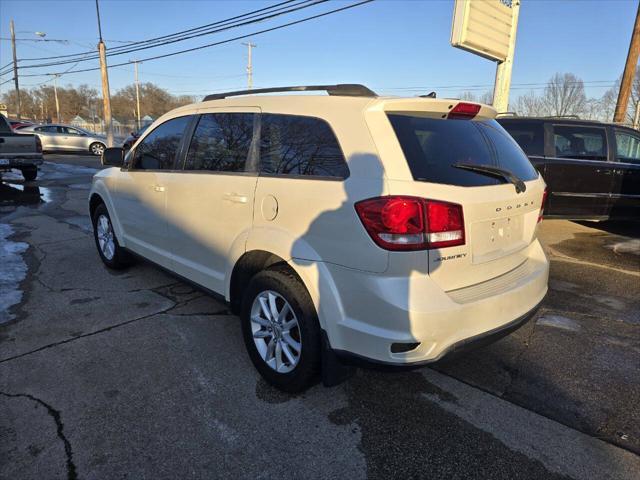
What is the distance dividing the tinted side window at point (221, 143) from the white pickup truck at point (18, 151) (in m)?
11.1

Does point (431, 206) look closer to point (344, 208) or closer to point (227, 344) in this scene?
point (344, 208)

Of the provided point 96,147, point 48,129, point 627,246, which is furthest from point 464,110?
point 48,129

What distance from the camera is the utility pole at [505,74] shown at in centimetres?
884

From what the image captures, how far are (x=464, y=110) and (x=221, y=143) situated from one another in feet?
5.59

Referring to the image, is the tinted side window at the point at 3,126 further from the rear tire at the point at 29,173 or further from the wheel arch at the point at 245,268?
the wheel arch at the point at 245,268

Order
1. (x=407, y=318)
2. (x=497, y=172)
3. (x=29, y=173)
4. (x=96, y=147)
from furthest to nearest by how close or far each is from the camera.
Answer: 1. (x=96, y=147)
2. (x=29, y=173)
3. (x=497, y=172)
4. (x=407, y=318)

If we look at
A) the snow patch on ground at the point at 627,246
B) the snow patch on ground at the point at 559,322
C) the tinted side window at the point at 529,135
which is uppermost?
the tinted side window at the point at 529,135

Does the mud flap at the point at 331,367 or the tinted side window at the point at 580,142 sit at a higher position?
the tinted side window at the point at 580,142

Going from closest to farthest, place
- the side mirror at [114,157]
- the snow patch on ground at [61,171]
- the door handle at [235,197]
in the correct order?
1. the door handle at [235,197]
2. the side mirror at [114,157]
3. the snow patch on ground at [61,171]

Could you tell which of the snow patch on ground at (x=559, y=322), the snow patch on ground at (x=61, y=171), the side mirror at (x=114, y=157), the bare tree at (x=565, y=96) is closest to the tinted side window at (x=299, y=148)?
the side mirror at (x=114, y=157)

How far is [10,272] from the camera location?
498 cm

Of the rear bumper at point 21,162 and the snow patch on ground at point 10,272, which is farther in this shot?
the rear bumper at point 21,162

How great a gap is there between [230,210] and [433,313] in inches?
60.5

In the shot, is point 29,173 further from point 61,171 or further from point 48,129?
point 48,129
